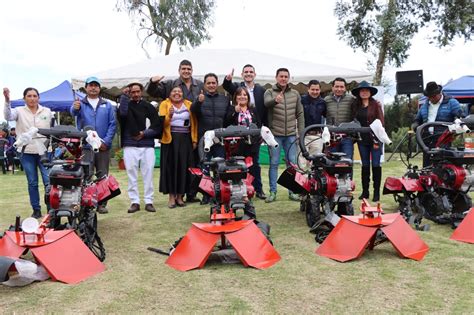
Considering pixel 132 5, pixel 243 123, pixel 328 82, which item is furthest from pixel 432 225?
pixel 132 5

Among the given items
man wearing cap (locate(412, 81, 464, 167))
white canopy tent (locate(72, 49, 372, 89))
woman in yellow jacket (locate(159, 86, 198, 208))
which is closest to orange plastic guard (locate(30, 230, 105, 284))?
woman in yellow jacket (locate(159, 86, 198, 208))

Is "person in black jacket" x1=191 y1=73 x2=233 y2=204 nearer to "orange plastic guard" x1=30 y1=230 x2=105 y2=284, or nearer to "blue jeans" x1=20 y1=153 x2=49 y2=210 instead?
"blue jeans" x1=20 y1=153 x2=49 y2=210

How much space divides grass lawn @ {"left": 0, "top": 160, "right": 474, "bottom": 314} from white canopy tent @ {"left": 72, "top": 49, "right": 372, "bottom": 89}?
668cm

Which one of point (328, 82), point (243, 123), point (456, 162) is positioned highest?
point (328, 82)

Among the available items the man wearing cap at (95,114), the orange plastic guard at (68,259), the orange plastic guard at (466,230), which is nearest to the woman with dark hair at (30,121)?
the man wearing cap at (95,114)

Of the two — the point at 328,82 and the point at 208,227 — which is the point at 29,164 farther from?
the point at 328,82

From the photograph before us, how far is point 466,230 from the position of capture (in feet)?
13.8

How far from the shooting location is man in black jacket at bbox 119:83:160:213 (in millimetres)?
5684

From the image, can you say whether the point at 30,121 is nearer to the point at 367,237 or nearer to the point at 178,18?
the point at 367,237

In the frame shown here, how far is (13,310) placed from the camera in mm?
2723

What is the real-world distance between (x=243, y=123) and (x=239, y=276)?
8.84ft

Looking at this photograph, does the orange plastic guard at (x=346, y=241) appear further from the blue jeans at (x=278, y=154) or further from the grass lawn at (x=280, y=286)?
the blue jeans at (x=278, y=154)

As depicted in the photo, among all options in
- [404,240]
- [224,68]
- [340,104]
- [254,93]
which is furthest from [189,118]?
[224,68]

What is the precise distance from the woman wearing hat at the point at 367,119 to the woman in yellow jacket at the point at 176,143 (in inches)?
85.4
